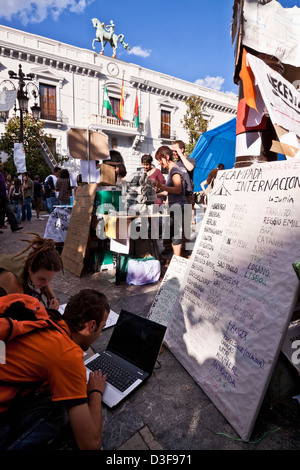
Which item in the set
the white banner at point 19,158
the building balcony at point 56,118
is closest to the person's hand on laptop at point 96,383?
the white banner at point 19,158

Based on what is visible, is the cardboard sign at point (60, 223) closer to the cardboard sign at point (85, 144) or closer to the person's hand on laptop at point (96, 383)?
the cardboard sign at point (85, 144)

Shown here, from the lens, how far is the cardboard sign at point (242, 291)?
157 centimetres

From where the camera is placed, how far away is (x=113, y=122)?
22969 millimetres

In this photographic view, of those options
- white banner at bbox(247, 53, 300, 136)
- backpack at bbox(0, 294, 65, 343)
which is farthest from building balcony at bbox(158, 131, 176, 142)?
backpack at bbox(0, 294, 65, 343)

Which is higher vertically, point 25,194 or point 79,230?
point 25,194

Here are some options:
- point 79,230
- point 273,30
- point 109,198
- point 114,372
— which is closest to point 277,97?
point 273,30

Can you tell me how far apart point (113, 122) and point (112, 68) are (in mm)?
4573

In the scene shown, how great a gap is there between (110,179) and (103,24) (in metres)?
26.1

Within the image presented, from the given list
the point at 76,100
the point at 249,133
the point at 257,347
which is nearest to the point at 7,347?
the point at 257,347

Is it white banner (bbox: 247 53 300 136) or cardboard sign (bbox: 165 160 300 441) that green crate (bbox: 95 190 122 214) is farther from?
white banner (bbox: 247 53 300 136)

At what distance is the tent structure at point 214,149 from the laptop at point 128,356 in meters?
4.62

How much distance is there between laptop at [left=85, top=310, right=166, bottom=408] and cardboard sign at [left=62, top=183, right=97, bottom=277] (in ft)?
7.91

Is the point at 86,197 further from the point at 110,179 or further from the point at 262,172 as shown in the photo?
the point at 262,172

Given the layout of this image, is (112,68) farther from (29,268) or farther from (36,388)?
(36,388)
